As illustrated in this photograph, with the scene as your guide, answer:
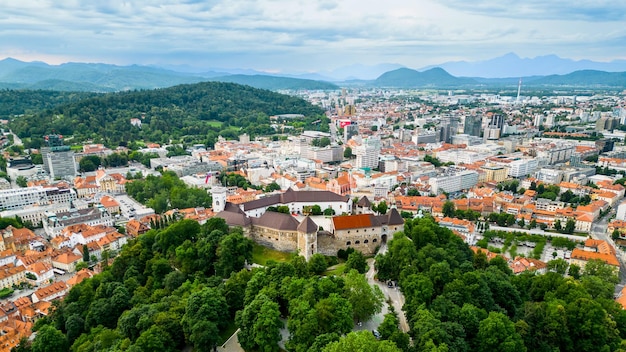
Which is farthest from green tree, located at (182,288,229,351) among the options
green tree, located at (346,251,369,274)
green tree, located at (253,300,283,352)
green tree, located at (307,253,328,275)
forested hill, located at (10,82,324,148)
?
forested hill, located at (10,82,324,148)

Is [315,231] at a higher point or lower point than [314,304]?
higher

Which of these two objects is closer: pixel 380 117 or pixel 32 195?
pixel 32 195

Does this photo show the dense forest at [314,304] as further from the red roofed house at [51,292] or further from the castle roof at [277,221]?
the red roofed house at [51,292]

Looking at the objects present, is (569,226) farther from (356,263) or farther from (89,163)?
(89,163)

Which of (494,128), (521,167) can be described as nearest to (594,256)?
(521,167)

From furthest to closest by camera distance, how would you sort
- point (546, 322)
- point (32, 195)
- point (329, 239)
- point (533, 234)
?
point (32, 195)
point (533, 234)
point (329, 239)
point (546, 322)

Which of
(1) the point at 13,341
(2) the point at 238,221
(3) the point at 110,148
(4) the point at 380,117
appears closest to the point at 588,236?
(2) the point at 238,221

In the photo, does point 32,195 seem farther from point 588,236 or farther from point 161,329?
point 588,236
